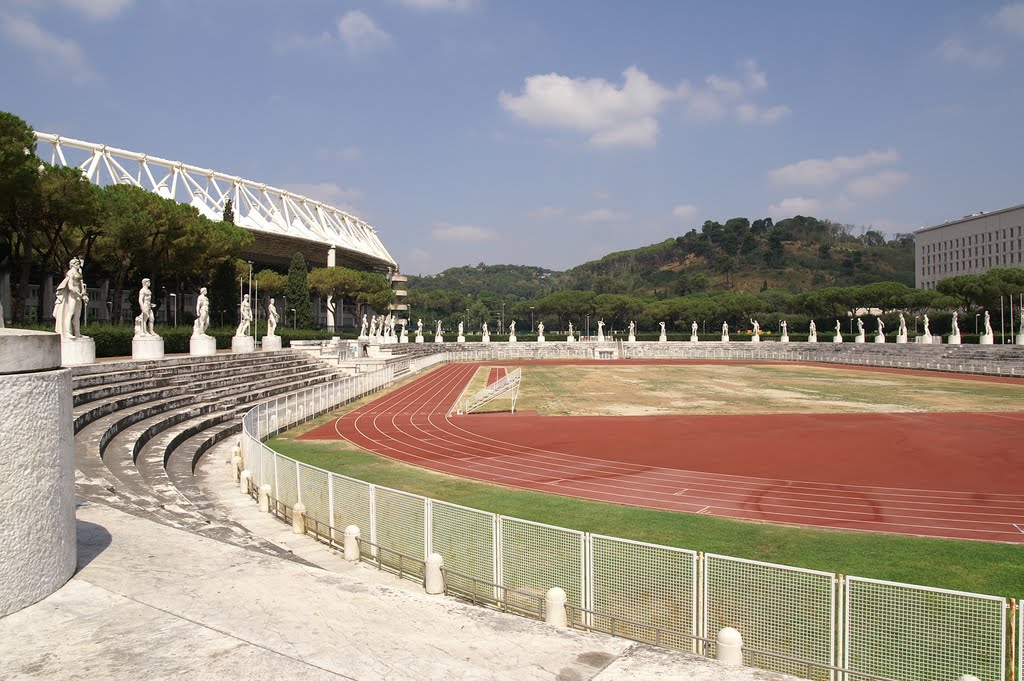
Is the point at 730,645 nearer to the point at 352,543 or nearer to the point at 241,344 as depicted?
the point at 352,543

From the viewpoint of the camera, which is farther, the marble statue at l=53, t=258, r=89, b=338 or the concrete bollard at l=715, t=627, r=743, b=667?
the marble statue at l=53, t=258, r=89, b=338

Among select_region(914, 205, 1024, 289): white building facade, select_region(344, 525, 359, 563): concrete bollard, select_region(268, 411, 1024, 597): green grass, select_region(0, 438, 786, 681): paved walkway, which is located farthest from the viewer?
select_region(914, 205, 1024, 289): white building facade

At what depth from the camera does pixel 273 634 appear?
15.6 feet

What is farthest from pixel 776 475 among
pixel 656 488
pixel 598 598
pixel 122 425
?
pixel 122 425

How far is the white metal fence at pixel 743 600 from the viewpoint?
5227 mm

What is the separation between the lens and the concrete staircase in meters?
9.61

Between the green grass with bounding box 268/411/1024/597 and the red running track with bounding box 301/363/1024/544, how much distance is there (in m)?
0.66

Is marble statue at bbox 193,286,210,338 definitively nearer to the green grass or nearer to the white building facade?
the green grass

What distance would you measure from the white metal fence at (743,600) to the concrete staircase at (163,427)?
3.16 m

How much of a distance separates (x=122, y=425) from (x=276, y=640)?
13.6 m

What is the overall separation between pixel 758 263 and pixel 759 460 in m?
158

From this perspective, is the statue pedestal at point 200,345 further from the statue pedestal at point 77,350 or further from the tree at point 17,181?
the statue pedestal at point 77,350

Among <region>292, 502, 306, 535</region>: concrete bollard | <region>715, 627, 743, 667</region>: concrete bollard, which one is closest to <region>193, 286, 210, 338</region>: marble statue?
<region>292, 502, 306, 535</region>: concrete bollard

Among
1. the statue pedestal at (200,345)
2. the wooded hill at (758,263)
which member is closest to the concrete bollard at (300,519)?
the statue pedestal at (200,345)
